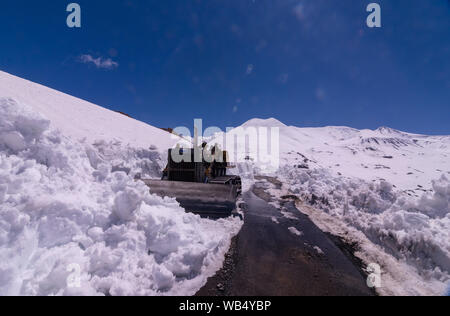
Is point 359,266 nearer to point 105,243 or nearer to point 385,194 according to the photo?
point 105,243

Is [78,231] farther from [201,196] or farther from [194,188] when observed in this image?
[194,188]

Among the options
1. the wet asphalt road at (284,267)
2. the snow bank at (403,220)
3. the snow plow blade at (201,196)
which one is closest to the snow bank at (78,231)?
the wet asphalt road at (284,267)

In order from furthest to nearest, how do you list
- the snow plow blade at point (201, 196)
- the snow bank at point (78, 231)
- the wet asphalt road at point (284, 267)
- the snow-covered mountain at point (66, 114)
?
the snow-covered mountain at point (66, 114) → the snow plow blade at point (201, 196) → the wet asphalt road at point (284, 267) → the snow bank at point (78, 231)

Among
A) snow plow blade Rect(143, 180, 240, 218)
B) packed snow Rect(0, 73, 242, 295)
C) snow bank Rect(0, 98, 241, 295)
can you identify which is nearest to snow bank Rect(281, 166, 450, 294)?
snow plow blade Rect(143, 180, 240, 218)

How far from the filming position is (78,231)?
11.1 ft

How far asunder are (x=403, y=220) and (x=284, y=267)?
→ 4307 mm

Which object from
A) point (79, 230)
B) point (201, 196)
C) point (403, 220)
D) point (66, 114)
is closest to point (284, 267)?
point (201, 196)

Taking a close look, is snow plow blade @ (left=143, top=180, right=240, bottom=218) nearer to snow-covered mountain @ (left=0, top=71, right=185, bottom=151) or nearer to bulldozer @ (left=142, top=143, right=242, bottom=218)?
bulldozer @ (left=142, top=143, right=242, bottom=218)

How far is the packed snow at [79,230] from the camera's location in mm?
2770

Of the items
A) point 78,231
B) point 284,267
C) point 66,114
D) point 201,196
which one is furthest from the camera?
point 66,114

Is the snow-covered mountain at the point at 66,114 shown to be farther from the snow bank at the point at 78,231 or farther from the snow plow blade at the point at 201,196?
the snow plow blade at the point at 201,196

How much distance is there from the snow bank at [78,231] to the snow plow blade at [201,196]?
1.07 m

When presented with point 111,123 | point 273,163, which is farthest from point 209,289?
point 273,163

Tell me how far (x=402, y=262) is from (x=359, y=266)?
4.17 ft
